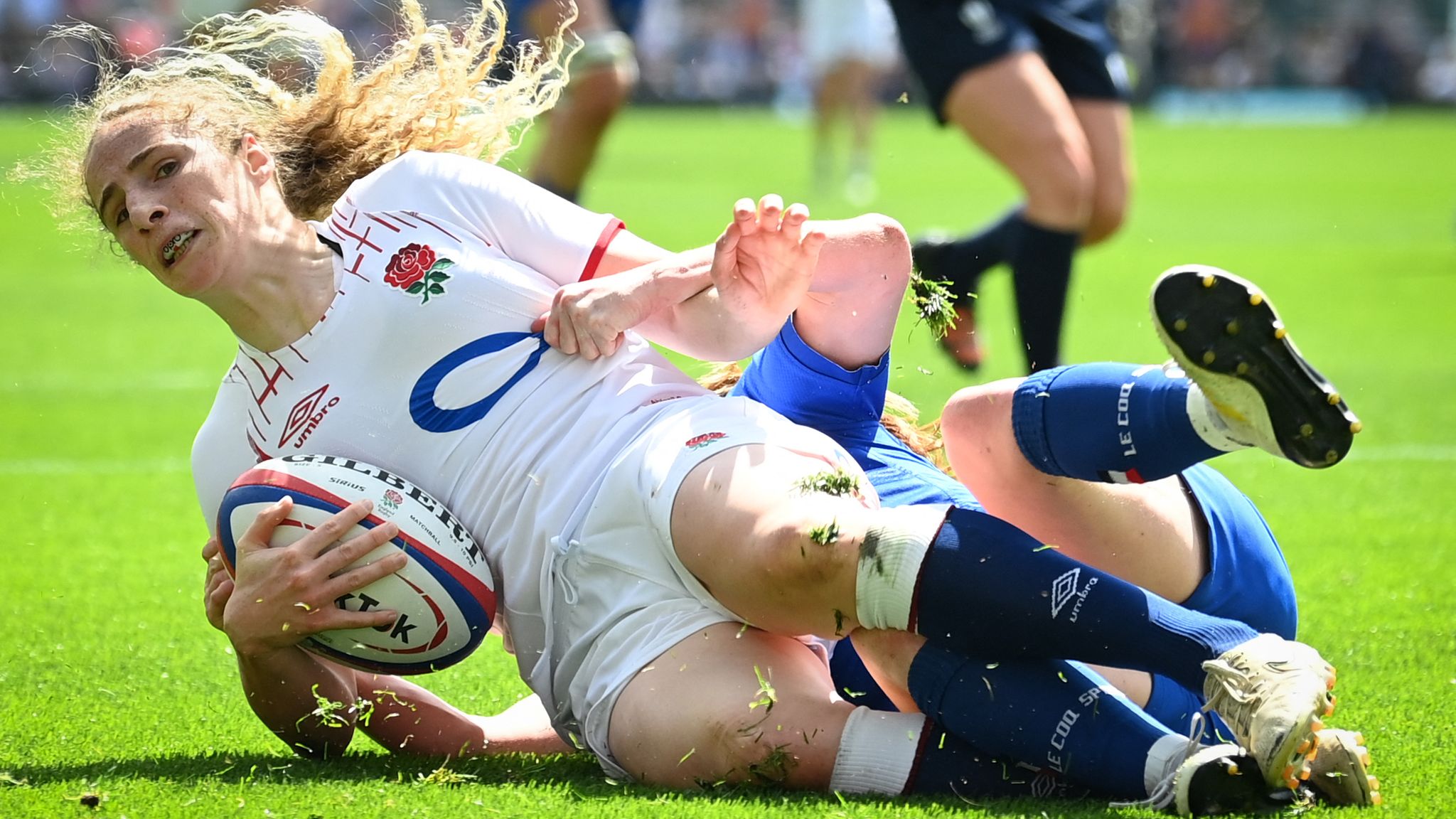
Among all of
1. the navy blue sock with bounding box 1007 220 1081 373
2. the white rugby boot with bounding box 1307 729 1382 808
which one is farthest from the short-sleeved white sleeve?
the navy blue sock with bounding box 1007 220 1081 373

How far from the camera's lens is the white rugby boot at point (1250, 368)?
2592mm

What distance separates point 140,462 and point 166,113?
3.38 m

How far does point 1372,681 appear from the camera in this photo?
11.5ft

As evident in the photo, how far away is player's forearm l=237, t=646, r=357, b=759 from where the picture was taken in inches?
115

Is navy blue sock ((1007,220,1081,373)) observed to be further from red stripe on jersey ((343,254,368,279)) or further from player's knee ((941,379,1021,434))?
red stripe on jersey ((343,254,368,279))

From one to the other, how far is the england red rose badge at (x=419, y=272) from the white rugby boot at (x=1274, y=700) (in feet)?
4.97

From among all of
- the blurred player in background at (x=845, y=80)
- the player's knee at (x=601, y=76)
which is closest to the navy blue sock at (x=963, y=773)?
the player's knee at (x=601, y=76)

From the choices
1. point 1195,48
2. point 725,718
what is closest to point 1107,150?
point 725,718

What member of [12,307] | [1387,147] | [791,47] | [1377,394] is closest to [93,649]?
[1377,394]

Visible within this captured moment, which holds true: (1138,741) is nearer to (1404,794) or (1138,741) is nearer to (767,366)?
(1404,794)

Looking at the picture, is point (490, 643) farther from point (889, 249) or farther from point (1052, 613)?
point (1052, 613)

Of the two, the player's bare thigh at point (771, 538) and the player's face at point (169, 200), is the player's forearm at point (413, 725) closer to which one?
the player's bare thigh at point (771, 538)

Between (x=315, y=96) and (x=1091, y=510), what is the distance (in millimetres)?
1823

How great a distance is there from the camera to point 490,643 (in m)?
4.14
